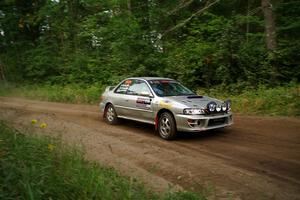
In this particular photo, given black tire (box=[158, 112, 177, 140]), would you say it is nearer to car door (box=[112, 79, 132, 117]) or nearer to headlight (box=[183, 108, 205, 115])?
headlight (box=[183, 108, 205, 115])

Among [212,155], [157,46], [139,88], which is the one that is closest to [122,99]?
[139,88]

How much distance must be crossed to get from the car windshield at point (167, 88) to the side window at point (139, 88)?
0.19 metres

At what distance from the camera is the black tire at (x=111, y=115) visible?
10.8 meters

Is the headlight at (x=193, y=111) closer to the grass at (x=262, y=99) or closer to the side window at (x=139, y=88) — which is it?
the side window at (x=139, y=88)

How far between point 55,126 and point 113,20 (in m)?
12.6

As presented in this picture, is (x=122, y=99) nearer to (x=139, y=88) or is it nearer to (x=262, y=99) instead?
(x=139, y=88)

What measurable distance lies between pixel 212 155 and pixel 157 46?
1333cm

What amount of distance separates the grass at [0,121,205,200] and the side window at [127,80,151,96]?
432 cm

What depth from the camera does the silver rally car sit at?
26.9 ft

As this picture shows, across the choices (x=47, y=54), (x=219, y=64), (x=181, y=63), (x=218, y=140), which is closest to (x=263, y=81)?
(x=219, y=64)

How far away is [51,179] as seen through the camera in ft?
14.0

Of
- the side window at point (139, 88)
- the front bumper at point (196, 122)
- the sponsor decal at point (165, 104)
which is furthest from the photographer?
the side window at point (139, 88)

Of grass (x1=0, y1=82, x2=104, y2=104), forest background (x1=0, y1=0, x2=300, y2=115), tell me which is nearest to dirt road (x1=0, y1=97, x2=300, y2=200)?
forest background (x1=0, y1=0, x2=300, y2=115)

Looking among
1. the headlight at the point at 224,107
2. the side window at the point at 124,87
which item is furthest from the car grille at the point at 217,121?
the side window at the point at 124,87
